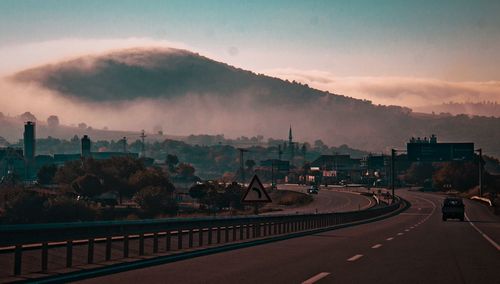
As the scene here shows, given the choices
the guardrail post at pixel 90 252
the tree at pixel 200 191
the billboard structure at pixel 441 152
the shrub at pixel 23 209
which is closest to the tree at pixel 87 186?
the tree at pixel 200 191

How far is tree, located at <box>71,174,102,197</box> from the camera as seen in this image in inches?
5172

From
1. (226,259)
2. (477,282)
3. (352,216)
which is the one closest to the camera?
(477,282)

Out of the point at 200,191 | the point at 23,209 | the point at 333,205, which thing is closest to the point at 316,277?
the point at 23,209

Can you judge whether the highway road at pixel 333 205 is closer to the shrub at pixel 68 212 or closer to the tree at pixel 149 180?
the shrub at pixel 68 212

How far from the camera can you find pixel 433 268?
18.0m

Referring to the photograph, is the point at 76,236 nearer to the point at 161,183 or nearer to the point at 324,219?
the point at 324,219

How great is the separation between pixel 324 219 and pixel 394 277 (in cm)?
3148

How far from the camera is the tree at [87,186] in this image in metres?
131

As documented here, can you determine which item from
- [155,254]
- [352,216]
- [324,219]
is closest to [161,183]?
[352,216]

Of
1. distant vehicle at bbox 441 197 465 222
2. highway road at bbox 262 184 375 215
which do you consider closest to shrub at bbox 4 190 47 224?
highway road at bbox 262 184 375 215

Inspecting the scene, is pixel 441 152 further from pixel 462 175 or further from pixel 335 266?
pixel 335 266

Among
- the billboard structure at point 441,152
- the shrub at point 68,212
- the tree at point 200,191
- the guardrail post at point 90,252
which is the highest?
the billboard structure at point 441,152

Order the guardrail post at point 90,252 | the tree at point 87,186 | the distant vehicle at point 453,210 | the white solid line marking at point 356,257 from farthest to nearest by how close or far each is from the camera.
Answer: the tree at point 87,186 → the distant vehicle at point 453,210 → the white solid line marking at point 356,257 → the guardrail post at point 90,252

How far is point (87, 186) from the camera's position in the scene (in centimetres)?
13300
